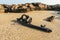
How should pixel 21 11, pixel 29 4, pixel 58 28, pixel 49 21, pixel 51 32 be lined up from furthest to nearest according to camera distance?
1. pixel 29 4
2. pixel 21 11
3. pixel 49 21
4. pixel 58 28
5. pixel 51 32

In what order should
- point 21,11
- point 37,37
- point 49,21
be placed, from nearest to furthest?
point 37,37
point 49,21
point 21,11

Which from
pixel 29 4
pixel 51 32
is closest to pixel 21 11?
pixel 29 4

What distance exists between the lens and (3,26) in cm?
1731

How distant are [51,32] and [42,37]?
1522 millimetres

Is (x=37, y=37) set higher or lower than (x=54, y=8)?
higher

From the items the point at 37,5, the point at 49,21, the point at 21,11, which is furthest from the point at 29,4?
the point at 49,21

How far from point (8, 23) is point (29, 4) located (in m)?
10.4

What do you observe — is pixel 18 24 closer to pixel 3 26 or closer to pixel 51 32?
pixel 3 26

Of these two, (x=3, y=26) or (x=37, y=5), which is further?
(x=37, y=5)

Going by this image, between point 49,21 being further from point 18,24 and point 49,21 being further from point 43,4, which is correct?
point 43,4

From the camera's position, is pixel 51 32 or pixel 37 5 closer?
pixel 51 32

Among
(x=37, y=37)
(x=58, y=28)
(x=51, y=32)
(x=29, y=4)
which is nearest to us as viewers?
(x=37, y=37)

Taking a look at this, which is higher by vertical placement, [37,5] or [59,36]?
[59,36]

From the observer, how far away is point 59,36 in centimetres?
1484
